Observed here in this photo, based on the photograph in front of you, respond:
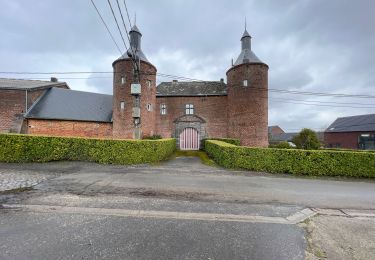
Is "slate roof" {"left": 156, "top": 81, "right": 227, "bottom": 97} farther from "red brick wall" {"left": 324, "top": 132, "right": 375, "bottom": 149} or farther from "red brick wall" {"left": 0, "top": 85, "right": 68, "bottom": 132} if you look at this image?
"red brick wall" {"left": 324, "top": 132, "right": 375, "bottom": 149}

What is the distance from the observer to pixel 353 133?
36.7m

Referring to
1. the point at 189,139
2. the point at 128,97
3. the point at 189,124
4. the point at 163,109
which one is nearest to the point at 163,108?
the point at 163,109

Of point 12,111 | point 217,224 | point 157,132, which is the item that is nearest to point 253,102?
point 157,132

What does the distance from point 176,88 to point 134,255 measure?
23623 millimetres

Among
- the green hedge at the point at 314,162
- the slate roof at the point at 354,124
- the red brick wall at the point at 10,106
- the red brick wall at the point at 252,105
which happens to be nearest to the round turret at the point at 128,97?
the red brick wall at the point at 10,106

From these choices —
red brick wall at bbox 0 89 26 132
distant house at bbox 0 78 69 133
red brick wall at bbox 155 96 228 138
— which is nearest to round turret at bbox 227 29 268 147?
red brick wall at bbox 155 96 228 138

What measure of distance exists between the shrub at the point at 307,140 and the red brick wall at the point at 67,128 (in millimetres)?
21536

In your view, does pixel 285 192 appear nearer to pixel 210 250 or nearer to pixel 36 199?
pixel 210 250

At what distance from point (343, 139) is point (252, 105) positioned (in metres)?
29.9

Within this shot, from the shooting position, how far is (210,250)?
3252mm

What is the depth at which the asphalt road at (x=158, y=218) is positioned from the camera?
320cm

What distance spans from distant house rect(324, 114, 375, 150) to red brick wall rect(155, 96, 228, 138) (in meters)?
29.3

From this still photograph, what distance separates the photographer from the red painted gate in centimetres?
2355

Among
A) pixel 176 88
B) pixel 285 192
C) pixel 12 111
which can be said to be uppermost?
pixel 176 88
